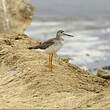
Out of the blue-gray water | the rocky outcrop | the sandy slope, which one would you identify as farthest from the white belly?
the blue-gray water

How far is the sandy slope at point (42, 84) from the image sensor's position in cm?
997

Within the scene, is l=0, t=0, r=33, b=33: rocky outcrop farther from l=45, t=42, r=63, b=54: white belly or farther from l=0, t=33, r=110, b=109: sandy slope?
l=45, t=42, r=63, b=54: white belly

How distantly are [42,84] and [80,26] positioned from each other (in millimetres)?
17000

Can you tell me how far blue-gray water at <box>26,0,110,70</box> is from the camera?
2027cm

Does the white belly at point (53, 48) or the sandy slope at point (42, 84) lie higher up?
the white belly at point (53, 48)

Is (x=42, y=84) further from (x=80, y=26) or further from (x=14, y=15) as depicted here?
(x=80, y=26)

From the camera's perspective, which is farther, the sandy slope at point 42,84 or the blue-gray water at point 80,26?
the blue-gray water at point 80,26

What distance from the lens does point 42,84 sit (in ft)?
35.6

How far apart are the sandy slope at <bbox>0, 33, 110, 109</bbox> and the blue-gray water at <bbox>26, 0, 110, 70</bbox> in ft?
19.5

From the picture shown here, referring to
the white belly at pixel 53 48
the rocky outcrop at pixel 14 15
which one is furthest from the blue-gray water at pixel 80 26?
the white belly at pixel 53 48

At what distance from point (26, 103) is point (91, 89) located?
1.53 metres

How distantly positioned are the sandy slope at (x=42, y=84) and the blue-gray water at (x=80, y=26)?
5.95m

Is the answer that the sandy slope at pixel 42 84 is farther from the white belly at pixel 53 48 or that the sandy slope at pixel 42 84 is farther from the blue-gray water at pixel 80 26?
the blue-gray water at pixel 80 26

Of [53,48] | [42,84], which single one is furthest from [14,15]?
[42,84]
